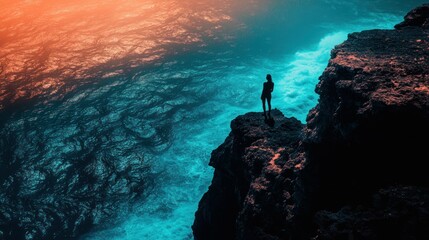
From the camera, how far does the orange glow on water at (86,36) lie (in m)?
24.3

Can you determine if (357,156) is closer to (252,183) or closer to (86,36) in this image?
(252,183)

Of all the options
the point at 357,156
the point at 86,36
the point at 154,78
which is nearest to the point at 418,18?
the point at 357,156

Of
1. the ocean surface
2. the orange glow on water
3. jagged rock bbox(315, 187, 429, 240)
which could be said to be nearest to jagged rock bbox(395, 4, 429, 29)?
jagged rock bbox(315, 187, 429, 240)

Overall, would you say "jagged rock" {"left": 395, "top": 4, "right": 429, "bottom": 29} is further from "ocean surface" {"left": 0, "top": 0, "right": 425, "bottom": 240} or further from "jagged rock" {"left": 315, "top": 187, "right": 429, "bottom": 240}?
"ocean surface" {"left": 0, "top": 0, "right": 425, "bottom": 240}

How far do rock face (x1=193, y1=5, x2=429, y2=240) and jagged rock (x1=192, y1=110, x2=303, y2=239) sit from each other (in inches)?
1.6

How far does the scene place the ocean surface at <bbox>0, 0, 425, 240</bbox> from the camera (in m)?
19.3

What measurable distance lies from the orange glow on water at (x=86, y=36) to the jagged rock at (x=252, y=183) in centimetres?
1734

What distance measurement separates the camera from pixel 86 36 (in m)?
29.7

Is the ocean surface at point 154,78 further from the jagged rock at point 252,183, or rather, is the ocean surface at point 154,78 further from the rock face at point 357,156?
the rock face at point 357,156

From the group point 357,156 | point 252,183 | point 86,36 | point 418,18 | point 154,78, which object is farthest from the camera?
point 86,36

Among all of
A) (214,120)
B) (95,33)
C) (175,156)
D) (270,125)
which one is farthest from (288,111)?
(95,33)

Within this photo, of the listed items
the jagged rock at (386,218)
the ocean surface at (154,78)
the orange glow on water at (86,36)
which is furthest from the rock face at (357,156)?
the orange glow on water at (86,36)

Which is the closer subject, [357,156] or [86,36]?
[357,156]

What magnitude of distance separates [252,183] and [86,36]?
91.0ft
